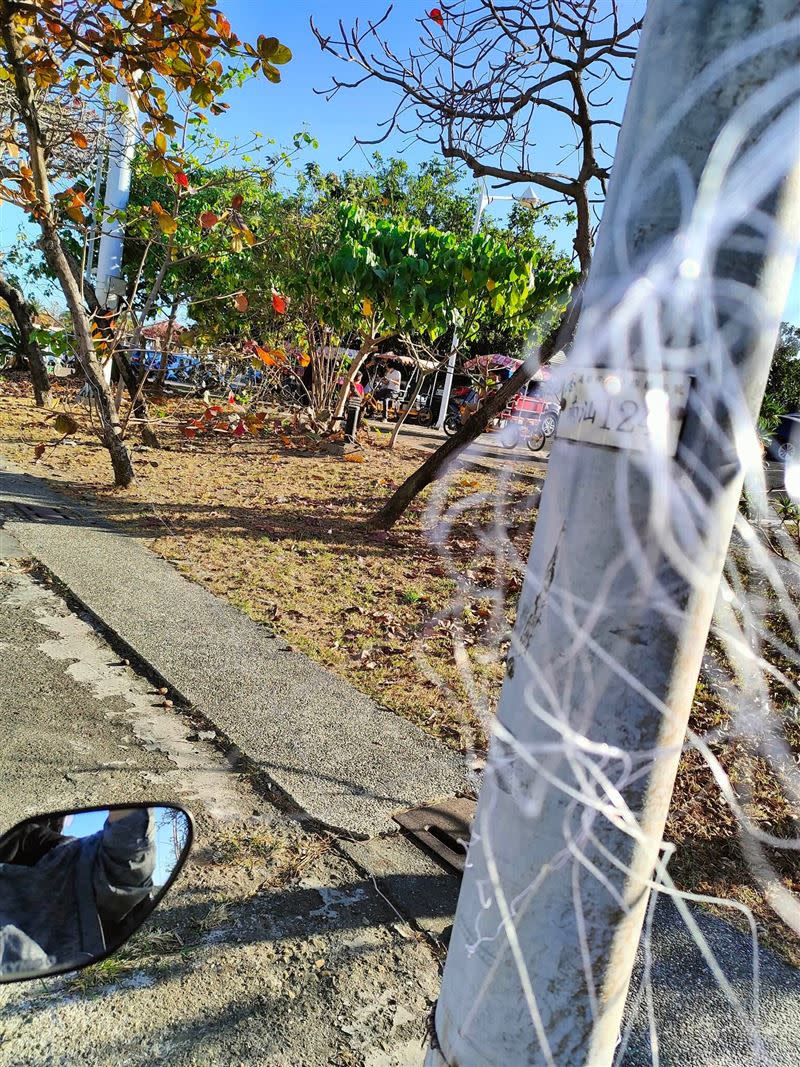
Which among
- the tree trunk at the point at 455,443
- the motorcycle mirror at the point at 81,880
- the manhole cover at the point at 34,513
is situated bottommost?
the manhole cover at the point at 34,513

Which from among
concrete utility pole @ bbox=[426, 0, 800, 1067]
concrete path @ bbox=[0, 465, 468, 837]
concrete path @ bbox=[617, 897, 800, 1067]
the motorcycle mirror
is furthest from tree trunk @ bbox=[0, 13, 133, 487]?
concrete path @ bbox=[617, 897, 800, 1067]

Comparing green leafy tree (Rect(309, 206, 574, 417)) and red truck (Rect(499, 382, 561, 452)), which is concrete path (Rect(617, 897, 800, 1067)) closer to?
green leafy tree (Rect(309, 206, 574, 417))

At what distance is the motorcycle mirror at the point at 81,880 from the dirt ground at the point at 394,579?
1.97 meters

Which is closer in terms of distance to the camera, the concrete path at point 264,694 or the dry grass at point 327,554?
the concrete path at point 264,694

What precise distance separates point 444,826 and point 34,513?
18.5ft

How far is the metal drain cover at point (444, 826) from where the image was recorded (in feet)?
9.78

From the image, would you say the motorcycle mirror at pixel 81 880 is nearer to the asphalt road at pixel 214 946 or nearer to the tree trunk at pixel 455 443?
the asphalt road at pixel 214 946

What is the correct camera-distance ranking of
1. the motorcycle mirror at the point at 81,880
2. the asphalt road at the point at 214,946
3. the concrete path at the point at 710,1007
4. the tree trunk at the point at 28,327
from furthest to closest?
the tree trunk at the point at 28,327
the concrete path at the point at 710,1007
the asphalt road at the point at 214,946
the motorcycle mirror at the point at 81,880

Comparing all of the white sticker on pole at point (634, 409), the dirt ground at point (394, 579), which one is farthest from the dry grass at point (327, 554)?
the white sticker on pole at point (634, 409)

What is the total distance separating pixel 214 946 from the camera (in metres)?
2.35

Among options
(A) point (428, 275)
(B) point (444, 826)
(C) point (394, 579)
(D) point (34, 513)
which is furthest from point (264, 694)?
(A) point (428, 275)

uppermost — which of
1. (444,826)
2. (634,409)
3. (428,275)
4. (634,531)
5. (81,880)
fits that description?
(428,275)

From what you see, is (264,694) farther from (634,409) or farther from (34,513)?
(34,513)

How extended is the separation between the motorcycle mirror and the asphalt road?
0.18 meters
